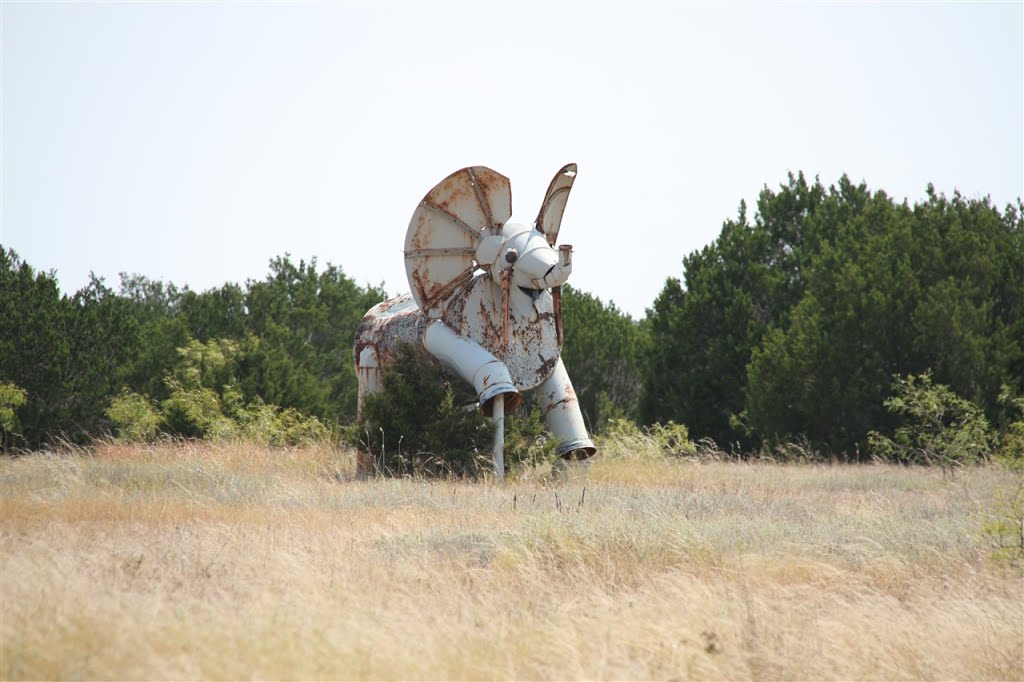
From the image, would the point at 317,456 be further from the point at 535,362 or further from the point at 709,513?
the point at 709,513

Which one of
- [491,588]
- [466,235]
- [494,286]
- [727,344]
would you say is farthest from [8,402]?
[491,588]

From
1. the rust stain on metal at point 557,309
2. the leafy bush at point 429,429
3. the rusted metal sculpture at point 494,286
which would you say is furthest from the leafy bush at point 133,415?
the rust stain on metal at point 557,309

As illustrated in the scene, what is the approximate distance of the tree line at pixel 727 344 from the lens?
2292cm

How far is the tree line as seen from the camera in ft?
75.2

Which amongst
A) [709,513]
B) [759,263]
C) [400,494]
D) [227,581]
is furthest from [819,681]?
[759,263]

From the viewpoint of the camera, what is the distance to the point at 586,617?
657cm

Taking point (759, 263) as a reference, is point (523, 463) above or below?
below

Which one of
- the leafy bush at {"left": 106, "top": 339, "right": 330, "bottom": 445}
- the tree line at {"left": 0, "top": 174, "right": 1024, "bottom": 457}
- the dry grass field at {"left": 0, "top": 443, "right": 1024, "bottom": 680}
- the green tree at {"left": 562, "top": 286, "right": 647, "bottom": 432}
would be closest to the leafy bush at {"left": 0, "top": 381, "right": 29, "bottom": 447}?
the tree line at {"left": 0, "top": 174, "right": 1024, "bottom": 457}

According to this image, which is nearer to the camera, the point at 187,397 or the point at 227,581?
the point at 227,581

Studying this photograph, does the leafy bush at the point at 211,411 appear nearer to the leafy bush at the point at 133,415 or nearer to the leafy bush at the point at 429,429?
the leafy bush at the point at 133,415

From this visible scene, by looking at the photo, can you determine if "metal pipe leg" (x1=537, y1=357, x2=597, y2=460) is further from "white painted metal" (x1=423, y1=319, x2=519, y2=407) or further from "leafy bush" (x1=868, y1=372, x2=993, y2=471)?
"leafy bush" (x1=868, y1=372, x2=993, y2=471)

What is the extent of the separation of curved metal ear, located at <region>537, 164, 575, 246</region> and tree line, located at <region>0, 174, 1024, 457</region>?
7447 mm

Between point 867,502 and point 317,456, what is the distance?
796 centimetres

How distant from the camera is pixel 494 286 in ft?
47.7
